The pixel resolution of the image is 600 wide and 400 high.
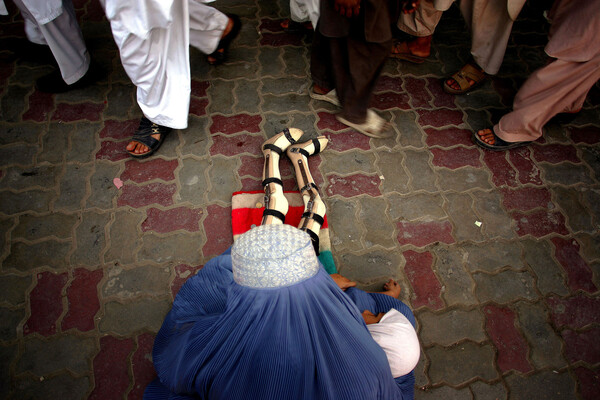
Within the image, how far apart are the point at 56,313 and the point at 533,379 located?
2733 mm

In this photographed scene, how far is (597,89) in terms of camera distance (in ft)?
11.6

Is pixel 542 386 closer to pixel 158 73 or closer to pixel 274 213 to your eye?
pixel 274 213

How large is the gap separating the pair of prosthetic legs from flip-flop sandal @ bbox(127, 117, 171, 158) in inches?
32.1

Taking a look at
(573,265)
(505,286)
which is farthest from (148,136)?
(573,265)

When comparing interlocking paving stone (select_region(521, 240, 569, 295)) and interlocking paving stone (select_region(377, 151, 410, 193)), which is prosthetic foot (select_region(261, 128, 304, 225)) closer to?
interlocking paving stone (select_region(377, 151, 410, 193))

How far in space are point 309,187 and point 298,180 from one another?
121 millimetres

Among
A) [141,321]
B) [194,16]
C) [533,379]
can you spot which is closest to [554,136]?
[533,379]

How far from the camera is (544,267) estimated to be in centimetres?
251

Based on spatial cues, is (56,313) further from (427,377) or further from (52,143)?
(427,377)

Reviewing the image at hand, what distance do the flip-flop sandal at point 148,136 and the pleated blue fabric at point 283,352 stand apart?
1.63 m

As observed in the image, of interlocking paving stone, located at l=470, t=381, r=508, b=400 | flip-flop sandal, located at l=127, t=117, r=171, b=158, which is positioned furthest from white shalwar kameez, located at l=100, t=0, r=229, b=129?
interlocking paving stone, located at l=470, t=381, r=508, b=400

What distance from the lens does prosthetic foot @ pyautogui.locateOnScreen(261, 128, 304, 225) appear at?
2350mm

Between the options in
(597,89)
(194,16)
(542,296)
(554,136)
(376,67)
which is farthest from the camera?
(597,89)

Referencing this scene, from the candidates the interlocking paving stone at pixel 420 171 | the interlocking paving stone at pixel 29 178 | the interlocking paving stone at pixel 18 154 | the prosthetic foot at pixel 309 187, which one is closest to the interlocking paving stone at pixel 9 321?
the interlocking paving stone at pixel 29 178
